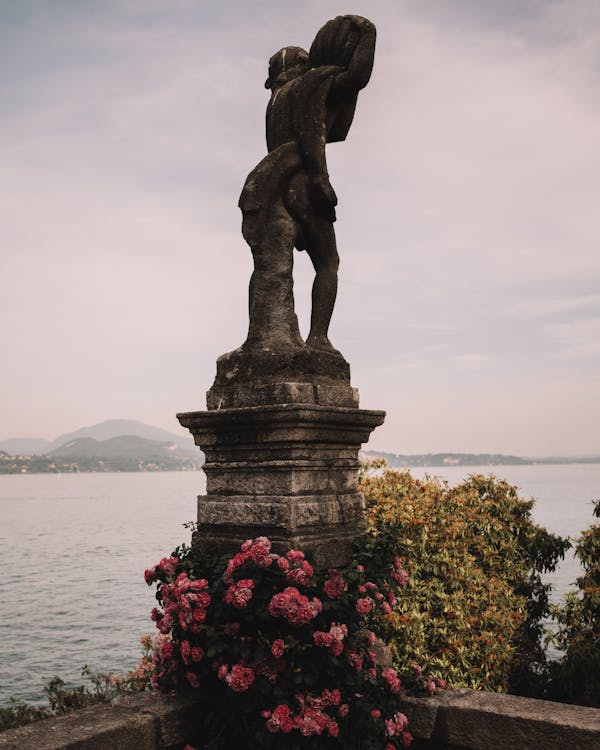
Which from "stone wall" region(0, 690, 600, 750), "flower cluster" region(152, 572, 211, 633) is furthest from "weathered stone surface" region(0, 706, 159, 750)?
"flower cluster" region(152, 572, 211, 633)

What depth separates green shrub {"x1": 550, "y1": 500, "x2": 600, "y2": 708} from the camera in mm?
6285

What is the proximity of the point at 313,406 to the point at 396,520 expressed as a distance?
8.03 feet

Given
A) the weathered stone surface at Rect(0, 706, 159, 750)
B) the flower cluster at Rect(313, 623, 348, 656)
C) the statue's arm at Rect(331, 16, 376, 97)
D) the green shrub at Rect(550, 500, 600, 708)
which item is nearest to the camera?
the weathered stone surface at Rect(0, 706, 159, 750)

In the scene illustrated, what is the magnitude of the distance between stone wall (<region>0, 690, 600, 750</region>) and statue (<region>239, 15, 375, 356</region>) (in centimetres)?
244

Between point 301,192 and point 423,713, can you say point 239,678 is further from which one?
point 301,192

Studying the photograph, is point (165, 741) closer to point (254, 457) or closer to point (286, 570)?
point (286, 570)

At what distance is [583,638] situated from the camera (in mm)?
6695

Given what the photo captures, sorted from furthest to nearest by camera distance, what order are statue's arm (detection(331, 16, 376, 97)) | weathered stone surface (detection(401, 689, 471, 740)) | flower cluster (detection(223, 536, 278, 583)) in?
statue's arm (detection(331, 16, 376, 97)) < weathered stone surface (detection(401, 689, 471, 740)) < flower cluster (detection(223, 536, 278, 583))

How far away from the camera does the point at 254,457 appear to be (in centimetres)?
485

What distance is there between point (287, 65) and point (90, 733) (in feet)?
16.0

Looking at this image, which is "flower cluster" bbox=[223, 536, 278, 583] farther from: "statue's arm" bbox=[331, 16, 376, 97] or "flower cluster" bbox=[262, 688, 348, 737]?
"statue's arm" bbox=[331, 16, 376, 97]

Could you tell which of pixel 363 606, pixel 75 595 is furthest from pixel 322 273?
pixel 75 595

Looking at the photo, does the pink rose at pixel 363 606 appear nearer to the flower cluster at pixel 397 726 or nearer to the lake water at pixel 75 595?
the flower cluster at pixel 397 726

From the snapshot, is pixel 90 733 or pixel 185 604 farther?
pixel 185 604
